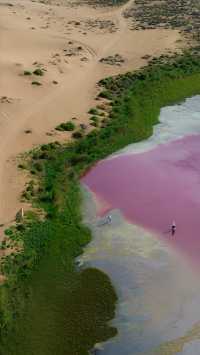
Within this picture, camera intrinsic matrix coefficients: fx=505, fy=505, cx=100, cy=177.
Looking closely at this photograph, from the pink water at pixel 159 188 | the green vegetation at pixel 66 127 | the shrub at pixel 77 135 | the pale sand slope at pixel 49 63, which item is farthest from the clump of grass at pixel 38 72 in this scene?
the pink water at pixel 159 188

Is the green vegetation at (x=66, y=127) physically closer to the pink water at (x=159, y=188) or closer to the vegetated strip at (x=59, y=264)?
the vegetated strip at (x=59, y=264)

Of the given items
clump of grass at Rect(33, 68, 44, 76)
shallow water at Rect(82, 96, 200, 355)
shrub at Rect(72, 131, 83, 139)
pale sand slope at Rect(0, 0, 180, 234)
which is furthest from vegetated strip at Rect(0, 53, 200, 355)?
clump of grass at Rect(33, 68, 44, 76)

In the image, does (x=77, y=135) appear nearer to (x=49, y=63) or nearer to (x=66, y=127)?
(x=66, y=127)

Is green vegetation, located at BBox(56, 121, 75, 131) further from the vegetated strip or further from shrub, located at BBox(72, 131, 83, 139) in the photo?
the vegetated strip

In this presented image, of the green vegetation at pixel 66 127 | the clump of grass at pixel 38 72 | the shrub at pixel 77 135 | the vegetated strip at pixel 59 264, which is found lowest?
the vegetated strip at pixel 59 264

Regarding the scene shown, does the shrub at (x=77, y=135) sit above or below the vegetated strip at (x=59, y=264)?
above

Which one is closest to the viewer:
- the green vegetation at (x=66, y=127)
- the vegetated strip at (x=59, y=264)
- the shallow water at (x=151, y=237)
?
the vegetated strip at (x=59, y=264)

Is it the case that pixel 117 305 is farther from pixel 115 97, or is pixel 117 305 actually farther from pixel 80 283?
pixel 115 97
